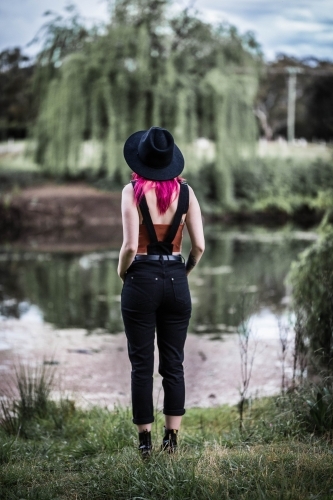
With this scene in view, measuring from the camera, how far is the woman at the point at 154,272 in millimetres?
3719

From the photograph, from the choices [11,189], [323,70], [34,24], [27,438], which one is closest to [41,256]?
[11,189]

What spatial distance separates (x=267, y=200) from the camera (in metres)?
27.4

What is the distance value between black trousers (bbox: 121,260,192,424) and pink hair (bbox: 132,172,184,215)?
0.98ft

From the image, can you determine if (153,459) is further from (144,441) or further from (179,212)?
(179,212)

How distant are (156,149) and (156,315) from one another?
87cm

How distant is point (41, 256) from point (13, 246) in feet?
6.64

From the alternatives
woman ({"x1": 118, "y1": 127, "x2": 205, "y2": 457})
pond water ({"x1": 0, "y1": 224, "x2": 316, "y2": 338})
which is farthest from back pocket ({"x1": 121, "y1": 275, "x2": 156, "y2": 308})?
pond water ({"x1": 0, "y1": 224, "x2": 316, "y2": 338})

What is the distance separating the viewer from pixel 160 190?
3744 mm

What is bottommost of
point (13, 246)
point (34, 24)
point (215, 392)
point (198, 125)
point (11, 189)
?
point (215, 392)

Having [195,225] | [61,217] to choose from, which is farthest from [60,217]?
[195,225]

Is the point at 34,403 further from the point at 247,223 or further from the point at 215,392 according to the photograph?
the point at 247,223

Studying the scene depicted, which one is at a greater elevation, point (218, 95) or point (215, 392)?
point (218, 95)

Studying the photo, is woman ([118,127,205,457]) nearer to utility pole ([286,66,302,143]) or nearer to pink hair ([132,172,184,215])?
pink hair ([132,172,184,215])

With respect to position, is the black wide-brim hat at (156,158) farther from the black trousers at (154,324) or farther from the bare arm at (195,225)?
the black trousers at (154,324)
